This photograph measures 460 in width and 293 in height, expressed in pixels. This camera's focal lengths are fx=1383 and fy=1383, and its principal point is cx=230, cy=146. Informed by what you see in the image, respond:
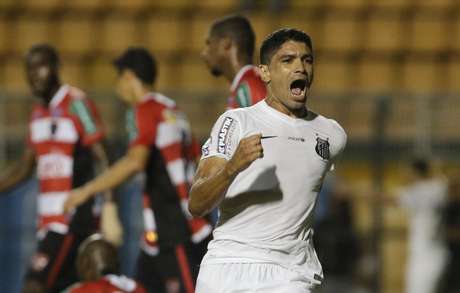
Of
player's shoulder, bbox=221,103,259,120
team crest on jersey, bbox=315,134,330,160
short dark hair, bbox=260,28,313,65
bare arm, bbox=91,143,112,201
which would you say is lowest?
bare arm, bbox=91,143,112,201

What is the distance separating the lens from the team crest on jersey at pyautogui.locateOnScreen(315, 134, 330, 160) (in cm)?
521

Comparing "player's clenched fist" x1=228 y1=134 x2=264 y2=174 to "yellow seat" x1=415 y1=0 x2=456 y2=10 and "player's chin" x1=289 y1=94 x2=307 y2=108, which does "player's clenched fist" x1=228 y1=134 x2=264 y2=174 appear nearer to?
"player's chin" x1=289 y1=94 x2=307 y2=108

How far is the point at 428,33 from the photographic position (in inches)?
567

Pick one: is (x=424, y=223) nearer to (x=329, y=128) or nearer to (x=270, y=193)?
(x=329, y=128)

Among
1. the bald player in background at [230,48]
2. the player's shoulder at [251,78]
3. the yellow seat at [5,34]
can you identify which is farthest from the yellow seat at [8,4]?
the player's shoulder at [251,78]

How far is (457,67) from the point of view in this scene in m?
14.1

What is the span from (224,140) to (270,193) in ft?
0.92

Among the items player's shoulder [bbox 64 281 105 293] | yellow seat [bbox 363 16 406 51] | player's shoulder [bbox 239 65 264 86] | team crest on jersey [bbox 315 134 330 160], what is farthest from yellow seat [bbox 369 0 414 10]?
team crest on jersey [bbox 315 134 330 160]

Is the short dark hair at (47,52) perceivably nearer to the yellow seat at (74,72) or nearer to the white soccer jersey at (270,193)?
the white soccer jersey at (270,193)

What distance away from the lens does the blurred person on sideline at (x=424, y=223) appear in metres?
12.4

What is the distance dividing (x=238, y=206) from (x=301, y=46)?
0.64m

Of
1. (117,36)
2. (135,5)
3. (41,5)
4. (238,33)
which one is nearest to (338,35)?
(135,5)

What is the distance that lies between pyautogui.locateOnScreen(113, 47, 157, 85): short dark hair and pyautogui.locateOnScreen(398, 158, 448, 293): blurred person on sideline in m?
4.93

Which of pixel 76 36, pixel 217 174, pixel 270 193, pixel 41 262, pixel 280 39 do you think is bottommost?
pixel 41 262
